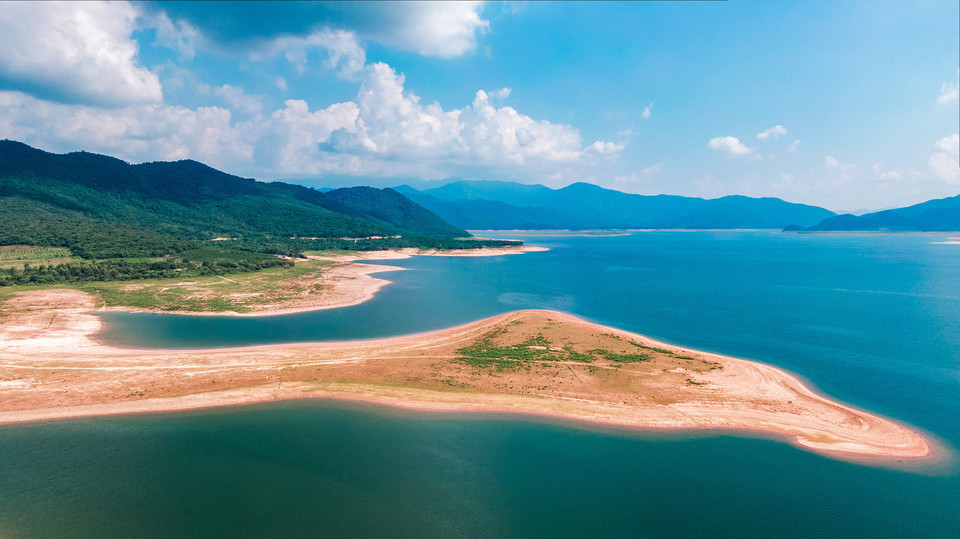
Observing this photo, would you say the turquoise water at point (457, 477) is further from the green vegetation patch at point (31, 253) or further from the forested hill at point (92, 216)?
the forested hill at point (92, 216)

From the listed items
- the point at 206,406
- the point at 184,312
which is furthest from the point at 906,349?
the point at 184,312

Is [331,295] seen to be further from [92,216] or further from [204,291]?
[92,216]

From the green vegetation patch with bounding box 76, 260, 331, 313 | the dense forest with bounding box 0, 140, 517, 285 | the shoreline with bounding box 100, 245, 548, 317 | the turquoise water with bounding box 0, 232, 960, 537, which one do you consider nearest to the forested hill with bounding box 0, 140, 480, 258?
the dense forest with bounding box 0, 140, 517, 285

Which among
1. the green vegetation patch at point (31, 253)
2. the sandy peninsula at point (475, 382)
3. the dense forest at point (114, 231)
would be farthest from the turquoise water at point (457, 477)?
the green vegetation patch at point (31, 253)

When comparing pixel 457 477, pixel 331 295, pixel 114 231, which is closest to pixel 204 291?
pixel 331 295

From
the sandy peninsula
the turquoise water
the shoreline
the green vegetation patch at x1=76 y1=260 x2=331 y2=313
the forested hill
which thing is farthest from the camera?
the forested hill

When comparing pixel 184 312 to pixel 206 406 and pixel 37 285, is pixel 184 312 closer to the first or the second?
pixel 37 285

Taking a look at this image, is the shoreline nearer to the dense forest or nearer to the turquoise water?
the dense forest

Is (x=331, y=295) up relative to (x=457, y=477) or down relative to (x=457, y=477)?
up
